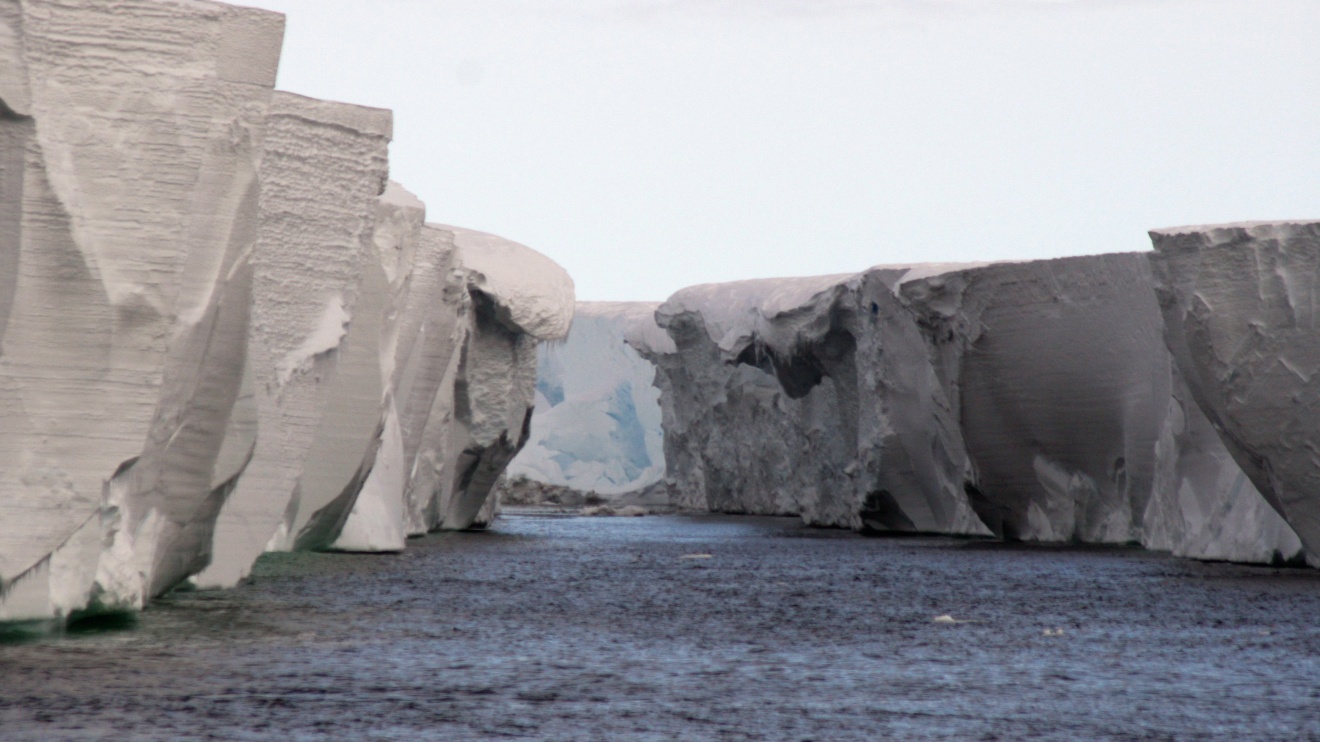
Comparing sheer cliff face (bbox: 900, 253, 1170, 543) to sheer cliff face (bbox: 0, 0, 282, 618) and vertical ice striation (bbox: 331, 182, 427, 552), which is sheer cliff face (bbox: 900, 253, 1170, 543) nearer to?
vertical ice striation (bbox: 331, 182, 427, 552)

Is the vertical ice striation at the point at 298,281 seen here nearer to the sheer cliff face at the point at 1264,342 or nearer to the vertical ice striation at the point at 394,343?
the vertical ice striation at the point at 394,343

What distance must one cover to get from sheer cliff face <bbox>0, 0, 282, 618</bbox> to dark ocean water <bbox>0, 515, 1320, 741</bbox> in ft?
1.43

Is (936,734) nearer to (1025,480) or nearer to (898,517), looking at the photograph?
(1025,480)

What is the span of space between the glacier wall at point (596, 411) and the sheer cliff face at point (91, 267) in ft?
117

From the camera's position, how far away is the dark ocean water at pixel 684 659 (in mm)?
4777

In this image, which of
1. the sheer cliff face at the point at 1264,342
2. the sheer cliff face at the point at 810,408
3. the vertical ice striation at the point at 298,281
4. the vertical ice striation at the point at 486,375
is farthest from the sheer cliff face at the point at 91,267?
the sheer cliff face at the point at 810,408

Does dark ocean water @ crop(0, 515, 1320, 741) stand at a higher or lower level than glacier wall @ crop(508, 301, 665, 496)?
lower

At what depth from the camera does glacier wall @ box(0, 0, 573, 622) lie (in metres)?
6.21

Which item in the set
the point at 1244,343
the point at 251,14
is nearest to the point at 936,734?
the point at 251,14

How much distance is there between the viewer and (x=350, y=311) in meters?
10.6

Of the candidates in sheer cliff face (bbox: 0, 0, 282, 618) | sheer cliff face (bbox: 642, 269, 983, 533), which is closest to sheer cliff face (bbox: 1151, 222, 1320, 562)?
sheer cliff face (bbox: 642, 269, 983, 533)

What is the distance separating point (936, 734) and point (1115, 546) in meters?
11.9

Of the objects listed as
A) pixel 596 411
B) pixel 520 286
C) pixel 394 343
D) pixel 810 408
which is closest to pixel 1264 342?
pixel 394 343

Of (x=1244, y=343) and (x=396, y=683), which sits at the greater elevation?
(x=1244, y=343)
